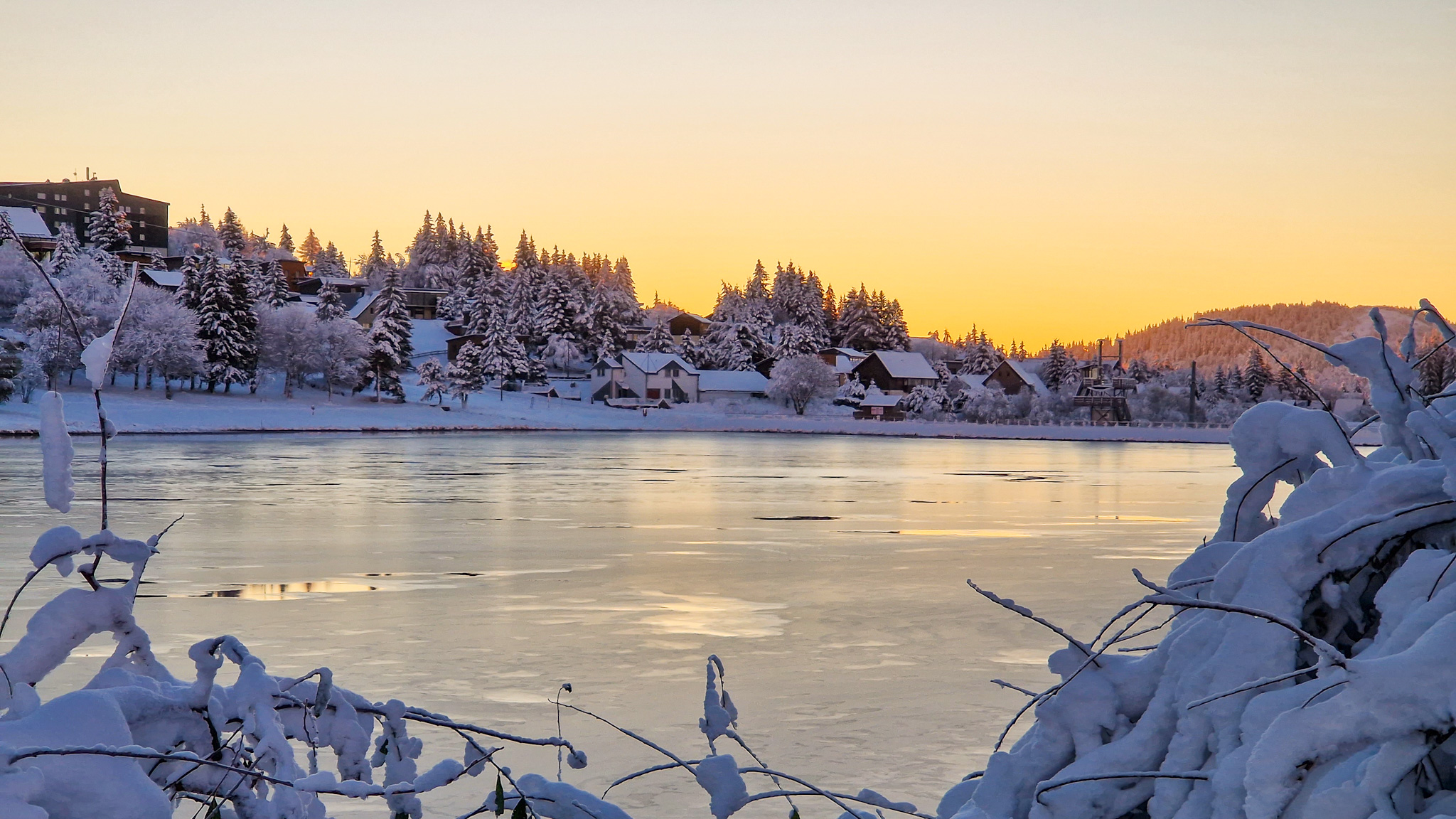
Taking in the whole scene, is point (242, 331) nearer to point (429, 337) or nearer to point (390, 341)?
point (390, 341)

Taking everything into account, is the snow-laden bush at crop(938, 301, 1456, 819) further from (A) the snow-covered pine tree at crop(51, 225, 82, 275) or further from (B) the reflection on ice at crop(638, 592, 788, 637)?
(A) the snow-covered pine tree at crop(51, 225, 82, 275)

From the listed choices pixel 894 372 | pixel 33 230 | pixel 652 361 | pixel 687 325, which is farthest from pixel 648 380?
pixel 33 230

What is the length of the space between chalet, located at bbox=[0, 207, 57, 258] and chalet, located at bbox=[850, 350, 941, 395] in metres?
69.3

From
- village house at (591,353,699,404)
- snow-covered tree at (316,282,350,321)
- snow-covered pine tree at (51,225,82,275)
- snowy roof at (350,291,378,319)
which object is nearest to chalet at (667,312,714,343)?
snowy roof at (350,291,378,319)

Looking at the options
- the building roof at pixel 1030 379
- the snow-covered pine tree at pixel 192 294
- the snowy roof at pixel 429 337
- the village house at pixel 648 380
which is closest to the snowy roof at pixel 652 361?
the village house at pixel 648 380

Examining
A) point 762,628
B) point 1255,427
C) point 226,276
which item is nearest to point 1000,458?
point 762,628

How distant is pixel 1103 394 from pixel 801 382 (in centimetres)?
2461

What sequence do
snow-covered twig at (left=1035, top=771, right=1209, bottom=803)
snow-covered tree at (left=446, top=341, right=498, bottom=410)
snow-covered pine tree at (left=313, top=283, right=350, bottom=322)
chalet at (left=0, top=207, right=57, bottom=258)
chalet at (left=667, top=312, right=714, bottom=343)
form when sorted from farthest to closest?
1. chalet at (left=667, top=312, right=714, bottom=343)
2. snow-covered pine tree at (left=313, top=283, right=350, bottom=322)
3. chalet at (left=0, top=207, right=57, bottom=258)
4. snow-covered tree at (left=446, top=341, right=498, bottom=410)
5. snow-covered twig at (left=1035, top=771, right=1209, bottom=803)

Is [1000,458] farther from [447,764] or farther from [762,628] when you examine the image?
[447,764]

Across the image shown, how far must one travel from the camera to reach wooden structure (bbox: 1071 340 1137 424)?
101625 mm

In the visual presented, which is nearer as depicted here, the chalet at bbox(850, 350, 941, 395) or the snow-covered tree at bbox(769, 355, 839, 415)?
the snow-covered tree at bbox(769, 355, 839, 415)

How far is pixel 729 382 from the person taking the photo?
110938mm

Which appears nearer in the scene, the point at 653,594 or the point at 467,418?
the point at 653,594

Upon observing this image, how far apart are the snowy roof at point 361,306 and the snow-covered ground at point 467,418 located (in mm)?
32679
